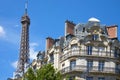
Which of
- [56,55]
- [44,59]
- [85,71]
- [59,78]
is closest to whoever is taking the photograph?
[59,78]

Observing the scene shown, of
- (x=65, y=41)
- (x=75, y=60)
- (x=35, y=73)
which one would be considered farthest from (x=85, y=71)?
(x=35, y=73)

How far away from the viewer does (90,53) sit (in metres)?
70.7

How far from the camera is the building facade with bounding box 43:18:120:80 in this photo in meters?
69.9

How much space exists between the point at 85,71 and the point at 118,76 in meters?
4.44

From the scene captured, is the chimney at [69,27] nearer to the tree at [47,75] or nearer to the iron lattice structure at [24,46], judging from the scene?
the tree at [47,75]

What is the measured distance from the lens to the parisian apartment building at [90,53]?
229ft

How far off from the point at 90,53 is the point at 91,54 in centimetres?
19

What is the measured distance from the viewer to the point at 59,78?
50812 mm

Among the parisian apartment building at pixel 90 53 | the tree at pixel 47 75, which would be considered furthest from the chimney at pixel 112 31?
the tree at pixel 47 75

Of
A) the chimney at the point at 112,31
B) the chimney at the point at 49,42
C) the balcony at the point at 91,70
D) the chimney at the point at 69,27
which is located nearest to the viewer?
the balcony at the point at 91,70

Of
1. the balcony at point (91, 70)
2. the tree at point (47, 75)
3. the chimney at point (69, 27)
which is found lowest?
the tree at point (47, 75)

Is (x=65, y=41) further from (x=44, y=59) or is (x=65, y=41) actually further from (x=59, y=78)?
(x=59, y=78)

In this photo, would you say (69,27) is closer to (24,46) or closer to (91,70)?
(91,70)

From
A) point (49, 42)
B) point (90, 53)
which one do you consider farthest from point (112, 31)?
point (49, 42)
